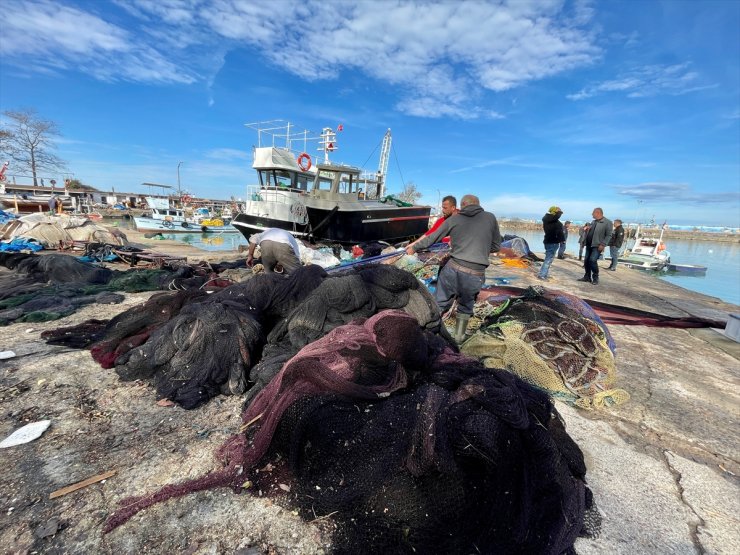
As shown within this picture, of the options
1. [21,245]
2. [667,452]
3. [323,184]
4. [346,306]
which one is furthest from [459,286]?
[21,245]

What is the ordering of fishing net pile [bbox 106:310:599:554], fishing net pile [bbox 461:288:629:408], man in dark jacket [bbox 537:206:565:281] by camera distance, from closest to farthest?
fishing net pile [bbox 106:310:599:554] → fishing net pile [bbox 461:288:629:408] → man in dark jacket [bbox 537:206:565:281]

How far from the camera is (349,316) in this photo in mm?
3262

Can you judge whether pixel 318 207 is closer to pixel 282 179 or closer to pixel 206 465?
pixel 282 179

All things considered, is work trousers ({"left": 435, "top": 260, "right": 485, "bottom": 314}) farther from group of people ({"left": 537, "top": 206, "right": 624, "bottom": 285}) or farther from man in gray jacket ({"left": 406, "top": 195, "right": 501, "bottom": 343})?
group of people ({"left": 537, "top": 206, "right": 624, "bottom": 285})

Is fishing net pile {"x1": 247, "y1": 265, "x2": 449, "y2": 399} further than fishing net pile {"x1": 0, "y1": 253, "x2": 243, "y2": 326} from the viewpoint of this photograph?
No

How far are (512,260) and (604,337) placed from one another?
758cm

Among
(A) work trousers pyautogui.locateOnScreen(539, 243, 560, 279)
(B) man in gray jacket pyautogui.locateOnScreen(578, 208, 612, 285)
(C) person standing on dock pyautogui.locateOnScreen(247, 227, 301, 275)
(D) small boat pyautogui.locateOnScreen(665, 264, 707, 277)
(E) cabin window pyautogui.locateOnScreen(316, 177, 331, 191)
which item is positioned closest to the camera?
(C) person standing on dock pyautogui.locateOnScreen(247, 227, 301, 275)

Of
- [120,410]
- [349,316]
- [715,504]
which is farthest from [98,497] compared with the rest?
[715,504]

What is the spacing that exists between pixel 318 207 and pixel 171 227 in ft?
75.2

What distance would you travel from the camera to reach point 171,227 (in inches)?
1177

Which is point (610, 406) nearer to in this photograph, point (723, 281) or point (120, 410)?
point (120, 410)

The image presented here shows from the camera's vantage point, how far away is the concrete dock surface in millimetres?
1518

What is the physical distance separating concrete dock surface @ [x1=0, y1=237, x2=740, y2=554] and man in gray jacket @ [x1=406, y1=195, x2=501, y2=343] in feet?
4.90

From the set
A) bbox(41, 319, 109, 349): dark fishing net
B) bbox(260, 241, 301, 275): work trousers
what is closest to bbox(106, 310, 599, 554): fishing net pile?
bbox(41, 319, 109, 349): dark fishing net
